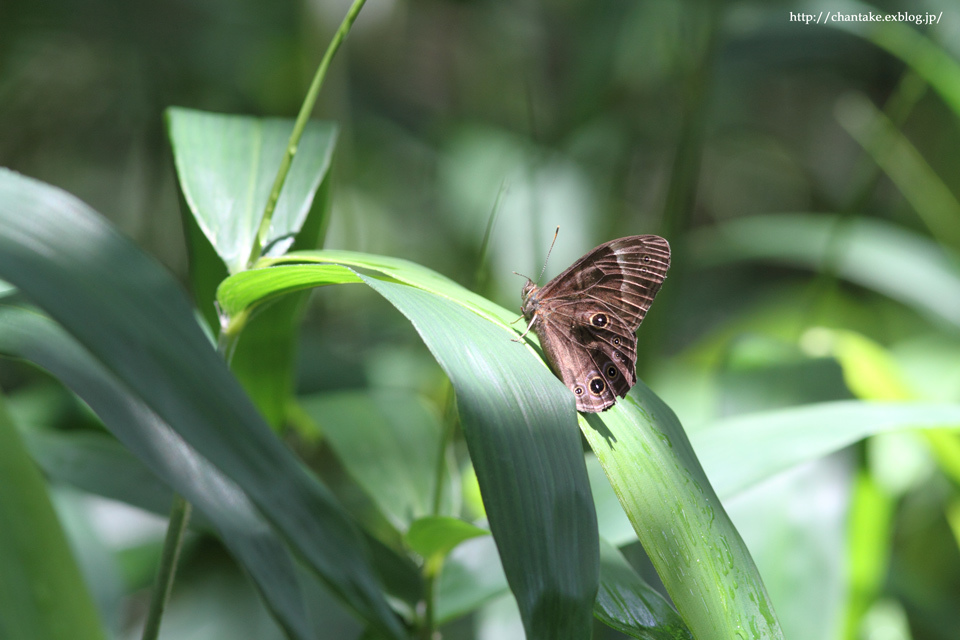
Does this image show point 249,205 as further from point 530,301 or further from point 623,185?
point 623,185

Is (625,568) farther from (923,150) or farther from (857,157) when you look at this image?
(857,157)

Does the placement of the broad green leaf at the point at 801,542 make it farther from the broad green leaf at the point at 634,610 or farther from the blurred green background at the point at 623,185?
the broad green leaf at the point at 634,610

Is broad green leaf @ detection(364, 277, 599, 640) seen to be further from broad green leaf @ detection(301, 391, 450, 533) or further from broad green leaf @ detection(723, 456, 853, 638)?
broad green leaf @ detection(723, 456, 853, 638)

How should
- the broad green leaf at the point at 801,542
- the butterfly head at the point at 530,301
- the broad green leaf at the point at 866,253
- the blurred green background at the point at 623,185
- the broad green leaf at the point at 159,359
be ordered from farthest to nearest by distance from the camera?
the broad green leaf at the point at 866,253
the blurred green background at the point at 623,185
the broad green leaf at the point at 801,542
the butterfly head at the point at 530,301
the broad green leaf at the point at 159,359

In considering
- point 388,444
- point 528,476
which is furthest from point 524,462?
point 388,444

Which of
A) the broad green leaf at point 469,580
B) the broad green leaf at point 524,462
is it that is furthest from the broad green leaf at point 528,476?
the broad green leaf at point 469,580

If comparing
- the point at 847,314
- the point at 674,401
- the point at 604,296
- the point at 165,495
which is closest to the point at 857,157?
the point at 847,314

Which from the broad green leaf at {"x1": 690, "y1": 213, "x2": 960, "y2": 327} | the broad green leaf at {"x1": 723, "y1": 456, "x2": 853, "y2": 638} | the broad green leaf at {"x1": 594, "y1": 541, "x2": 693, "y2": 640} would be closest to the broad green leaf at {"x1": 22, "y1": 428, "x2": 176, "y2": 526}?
the broad green leaf at {"x1": 594, "y1": 541, "x2": 693, "y2": 640}
